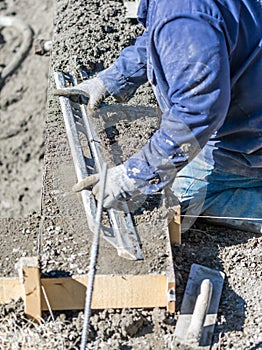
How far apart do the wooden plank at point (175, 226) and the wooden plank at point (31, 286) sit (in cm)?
78

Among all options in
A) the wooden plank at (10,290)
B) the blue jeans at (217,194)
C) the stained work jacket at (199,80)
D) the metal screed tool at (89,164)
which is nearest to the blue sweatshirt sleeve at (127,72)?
the metal screed tool at (89,164)

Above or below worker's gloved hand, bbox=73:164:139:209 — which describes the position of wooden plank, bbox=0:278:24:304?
below

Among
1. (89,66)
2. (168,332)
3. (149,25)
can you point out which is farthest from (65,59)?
(168,332)

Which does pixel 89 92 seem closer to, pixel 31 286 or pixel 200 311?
pixel 31 286

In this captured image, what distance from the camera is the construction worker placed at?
3168mm

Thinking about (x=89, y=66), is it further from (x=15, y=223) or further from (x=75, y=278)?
(x=75, y=278)

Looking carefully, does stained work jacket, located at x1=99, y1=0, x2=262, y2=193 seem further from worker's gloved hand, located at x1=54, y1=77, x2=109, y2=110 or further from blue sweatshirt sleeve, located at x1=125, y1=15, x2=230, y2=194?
worker's gloved hand, located at x1=54, y1=77, x2=109, y2=110

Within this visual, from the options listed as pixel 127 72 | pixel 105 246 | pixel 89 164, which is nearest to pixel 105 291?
pixel 105 246

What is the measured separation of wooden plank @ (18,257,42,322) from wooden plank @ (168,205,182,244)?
78cm

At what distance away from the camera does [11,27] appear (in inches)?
301

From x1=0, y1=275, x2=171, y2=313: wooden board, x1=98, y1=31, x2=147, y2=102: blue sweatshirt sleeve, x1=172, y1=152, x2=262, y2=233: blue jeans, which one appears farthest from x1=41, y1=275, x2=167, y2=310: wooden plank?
x1=98, y1=31, x2=147, y2=102: blue sweatshirt sleeve

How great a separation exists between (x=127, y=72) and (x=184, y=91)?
1.03 m

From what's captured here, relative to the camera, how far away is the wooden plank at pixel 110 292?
11.2ft

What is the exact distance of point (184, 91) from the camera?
325 cm
